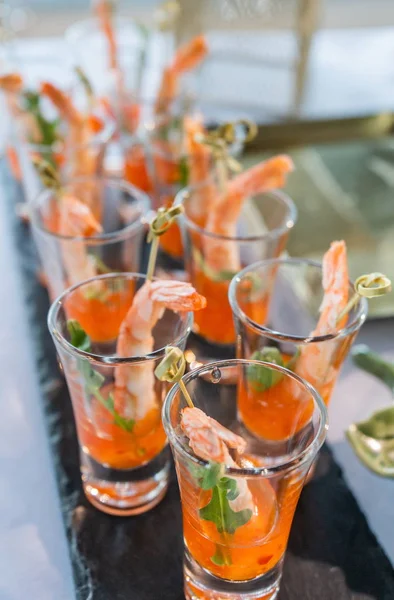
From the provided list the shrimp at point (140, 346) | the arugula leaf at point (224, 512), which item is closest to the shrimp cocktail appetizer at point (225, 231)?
the shrimp at point (140, 346)

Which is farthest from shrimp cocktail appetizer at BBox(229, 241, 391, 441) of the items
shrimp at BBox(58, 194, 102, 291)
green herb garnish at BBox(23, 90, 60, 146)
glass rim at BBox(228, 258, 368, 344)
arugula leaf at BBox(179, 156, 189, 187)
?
green herb garnish at BBox(23, 90, 60, 146)

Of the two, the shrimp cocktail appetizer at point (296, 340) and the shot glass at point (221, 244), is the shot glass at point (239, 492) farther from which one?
the shot glass at point (221, 244)

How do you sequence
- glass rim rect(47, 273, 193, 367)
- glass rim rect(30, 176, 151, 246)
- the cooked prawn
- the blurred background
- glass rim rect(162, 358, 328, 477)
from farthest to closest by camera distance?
1. the blurred background
2. the cooked prawn
3. glass rim rect(30, 176, 151, 246)
4. glass rim rect(47, 273, 193, 367)
5. glass rim rect(162, 358, 328, 477)

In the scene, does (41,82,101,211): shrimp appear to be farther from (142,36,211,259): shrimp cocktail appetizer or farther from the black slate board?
the black slate board

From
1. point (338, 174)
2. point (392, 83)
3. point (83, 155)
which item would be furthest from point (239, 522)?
point (392, 83)

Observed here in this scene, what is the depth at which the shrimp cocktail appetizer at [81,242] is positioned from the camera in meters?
0.76

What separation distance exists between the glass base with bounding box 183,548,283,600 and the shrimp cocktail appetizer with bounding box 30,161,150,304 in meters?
0.27

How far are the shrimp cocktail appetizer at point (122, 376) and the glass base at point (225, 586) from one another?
115 millimetres

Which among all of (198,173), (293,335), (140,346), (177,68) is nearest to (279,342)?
(293,335)

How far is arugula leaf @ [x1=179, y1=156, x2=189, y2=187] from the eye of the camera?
1055 millimetres

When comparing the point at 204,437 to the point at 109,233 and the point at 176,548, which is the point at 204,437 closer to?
the point at 176,548

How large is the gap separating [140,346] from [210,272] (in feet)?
0.85

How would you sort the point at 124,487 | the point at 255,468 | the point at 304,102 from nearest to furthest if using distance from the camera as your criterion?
the point at 255,468 < the point at 124,487 < the point at 304,102

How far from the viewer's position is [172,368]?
1.79 feet
